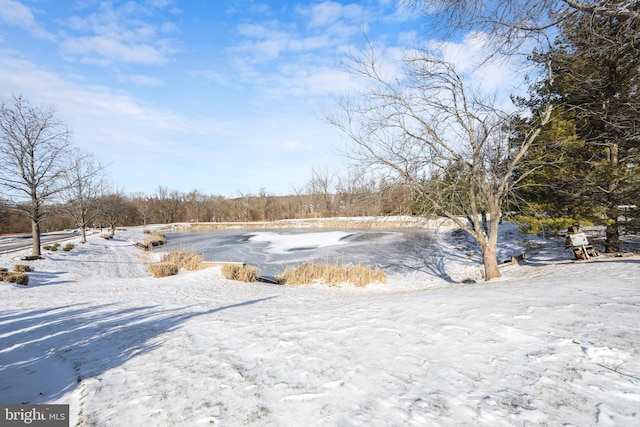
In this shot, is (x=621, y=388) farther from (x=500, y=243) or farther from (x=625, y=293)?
(x=500, y=243)

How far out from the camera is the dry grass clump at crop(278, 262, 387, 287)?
10797mm

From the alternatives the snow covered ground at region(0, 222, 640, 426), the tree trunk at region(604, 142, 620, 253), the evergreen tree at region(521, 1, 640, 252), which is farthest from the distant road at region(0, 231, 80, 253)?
the tree trunk at region(604, 142, 620, 253)

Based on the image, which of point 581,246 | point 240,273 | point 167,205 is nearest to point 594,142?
point 581,246

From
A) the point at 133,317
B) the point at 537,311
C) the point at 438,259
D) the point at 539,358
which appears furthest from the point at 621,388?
the point at 438,259

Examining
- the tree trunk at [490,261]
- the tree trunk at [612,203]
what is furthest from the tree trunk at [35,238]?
the tree trunk at [612,203]

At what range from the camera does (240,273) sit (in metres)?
10.3

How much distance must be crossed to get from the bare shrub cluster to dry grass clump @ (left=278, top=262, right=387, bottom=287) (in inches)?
166

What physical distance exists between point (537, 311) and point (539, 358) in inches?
57.4

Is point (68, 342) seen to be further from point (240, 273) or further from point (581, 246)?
point (581, 246)

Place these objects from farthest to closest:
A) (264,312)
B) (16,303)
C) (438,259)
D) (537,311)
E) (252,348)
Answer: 1. (438,259)
2. (16,303)
3. (264,312)
4. (537,311)
5. (252,348)

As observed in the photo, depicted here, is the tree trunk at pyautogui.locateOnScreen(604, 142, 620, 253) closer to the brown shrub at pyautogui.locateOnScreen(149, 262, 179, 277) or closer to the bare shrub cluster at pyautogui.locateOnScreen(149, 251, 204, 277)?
the bare shrub cluster at pyautogui.locateOnScreen(149, 251, 204, 277)

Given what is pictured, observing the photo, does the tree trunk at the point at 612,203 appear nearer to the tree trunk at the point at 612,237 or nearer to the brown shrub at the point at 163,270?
the tree trunk at the point at 612,237

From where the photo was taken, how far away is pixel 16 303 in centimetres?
617

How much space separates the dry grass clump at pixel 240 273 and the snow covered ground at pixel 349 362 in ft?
15.8
